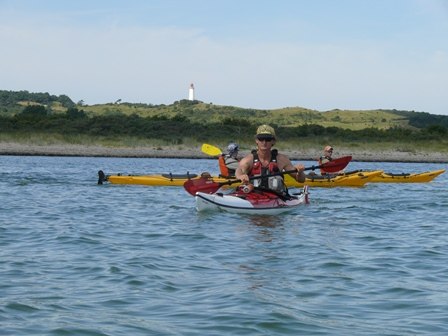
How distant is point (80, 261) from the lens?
975 centimetres

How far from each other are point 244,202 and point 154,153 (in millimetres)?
39300

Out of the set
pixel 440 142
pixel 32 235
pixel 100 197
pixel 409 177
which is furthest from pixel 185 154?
pixel 32 235

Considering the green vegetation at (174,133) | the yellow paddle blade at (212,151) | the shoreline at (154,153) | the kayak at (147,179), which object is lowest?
the kayak at (147,179)

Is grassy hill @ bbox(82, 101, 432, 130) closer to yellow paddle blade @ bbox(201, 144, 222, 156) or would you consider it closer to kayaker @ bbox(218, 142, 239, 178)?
yellow paddle blade @ bbox(201, 144, 222, 156)

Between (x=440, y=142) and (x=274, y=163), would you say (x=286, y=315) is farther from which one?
(x=440, y=142)

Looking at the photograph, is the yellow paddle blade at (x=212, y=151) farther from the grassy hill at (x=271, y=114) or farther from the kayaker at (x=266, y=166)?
the grassy hill at (x=271, y=114)

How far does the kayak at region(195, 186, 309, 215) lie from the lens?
581 inches

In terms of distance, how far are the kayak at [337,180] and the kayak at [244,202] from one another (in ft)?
28.2

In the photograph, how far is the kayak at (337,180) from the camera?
2408cm

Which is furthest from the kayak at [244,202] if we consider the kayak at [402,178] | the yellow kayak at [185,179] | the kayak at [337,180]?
the kayak at [402,178]

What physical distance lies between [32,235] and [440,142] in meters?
56.4

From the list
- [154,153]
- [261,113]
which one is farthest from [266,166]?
[261,113]

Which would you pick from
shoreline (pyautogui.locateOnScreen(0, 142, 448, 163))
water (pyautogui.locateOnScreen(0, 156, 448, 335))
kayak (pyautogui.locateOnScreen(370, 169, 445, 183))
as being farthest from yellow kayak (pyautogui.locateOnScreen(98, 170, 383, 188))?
shoreline (pyautogui.locateOnScreen(0, 142, 448, 163))

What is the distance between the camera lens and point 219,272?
30.1 feet
